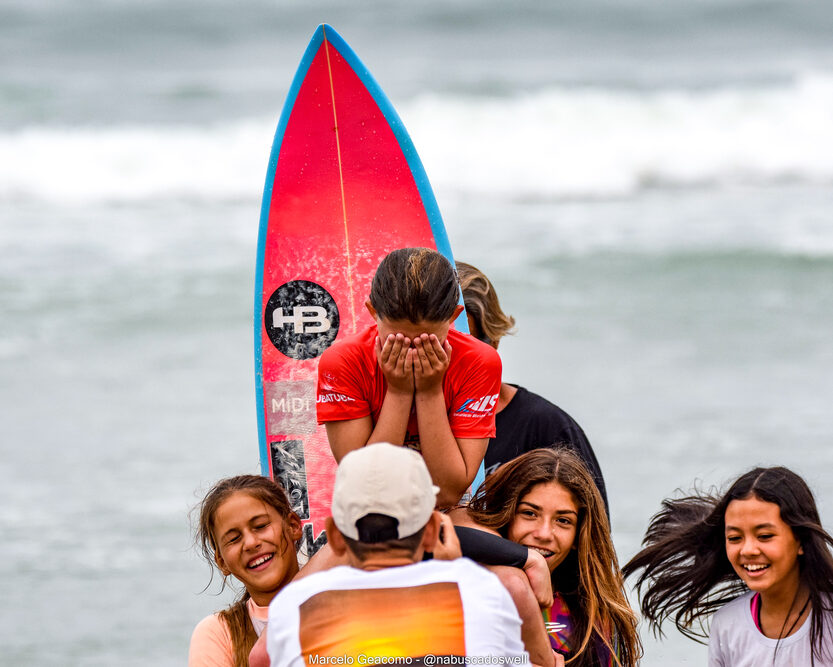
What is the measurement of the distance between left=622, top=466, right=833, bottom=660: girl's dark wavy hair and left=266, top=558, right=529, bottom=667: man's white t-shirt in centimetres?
109

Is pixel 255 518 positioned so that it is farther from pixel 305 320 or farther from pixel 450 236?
pixel 450 236

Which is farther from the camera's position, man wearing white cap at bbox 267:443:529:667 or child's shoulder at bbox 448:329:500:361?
child's shoulder at bbox 448:329:500:361

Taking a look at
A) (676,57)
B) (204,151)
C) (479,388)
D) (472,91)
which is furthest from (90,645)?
(676,57)

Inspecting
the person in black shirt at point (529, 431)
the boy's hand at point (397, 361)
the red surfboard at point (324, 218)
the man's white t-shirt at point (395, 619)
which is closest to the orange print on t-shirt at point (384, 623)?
the man's white t-shirt at point (395, 619)

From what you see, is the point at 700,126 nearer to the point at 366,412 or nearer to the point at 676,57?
the point at 676,57

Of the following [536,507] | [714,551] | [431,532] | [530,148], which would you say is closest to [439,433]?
[536,507]

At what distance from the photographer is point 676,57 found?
16.8 m

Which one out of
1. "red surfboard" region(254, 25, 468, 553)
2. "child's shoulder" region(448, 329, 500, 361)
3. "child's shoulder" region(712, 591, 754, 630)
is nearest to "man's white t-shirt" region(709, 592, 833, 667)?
"child's shoulder" region(712, 591, 754, 630)

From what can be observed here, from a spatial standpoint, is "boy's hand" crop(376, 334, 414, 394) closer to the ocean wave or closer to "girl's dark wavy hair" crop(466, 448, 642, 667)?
"girl's dark wavy hair" crop(466, 448, 642, 667)

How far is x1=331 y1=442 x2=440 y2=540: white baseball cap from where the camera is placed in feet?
6.15

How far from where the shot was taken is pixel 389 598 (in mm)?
1838

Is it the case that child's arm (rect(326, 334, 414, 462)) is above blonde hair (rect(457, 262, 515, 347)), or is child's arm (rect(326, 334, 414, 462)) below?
below

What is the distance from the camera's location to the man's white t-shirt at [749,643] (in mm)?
2623

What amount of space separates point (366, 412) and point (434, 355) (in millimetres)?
278
